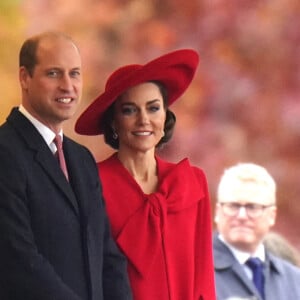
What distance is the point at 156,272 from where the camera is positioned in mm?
1937

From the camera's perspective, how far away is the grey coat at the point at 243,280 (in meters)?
2.46

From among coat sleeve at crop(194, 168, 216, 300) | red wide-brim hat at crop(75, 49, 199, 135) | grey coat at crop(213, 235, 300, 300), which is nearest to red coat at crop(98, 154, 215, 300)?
coat sleeve at crop(194, 168, 216, 300)

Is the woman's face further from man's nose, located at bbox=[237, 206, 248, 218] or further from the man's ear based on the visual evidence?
man's nose, located at bbox=[237, 206, 248, 218]

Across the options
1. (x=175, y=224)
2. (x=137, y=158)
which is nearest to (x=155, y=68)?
(x=137, y=158)

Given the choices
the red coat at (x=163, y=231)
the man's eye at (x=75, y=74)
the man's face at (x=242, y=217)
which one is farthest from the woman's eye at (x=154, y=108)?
the man's face at (x=242, y=217)

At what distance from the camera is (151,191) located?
2.00 m

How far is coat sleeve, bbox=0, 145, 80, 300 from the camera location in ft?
5.38

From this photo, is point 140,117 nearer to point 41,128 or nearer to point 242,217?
point 41,128

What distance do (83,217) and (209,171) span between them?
86 centimetres

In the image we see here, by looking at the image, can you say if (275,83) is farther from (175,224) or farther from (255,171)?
(175,224)

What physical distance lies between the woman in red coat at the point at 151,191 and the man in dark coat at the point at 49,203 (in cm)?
10

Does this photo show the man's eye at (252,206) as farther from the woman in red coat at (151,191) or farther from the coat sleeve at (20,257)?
the coat sleeve at (20,257)

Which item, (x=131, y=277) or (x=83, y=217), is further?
(x=131, y=277)

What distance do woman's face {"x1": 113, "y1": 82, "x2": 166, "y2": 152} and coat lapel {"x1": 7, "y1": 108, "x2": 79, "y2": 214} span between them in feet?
0.84
